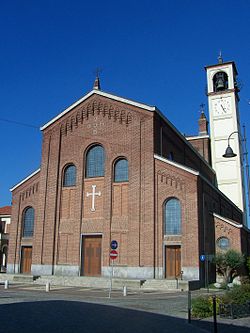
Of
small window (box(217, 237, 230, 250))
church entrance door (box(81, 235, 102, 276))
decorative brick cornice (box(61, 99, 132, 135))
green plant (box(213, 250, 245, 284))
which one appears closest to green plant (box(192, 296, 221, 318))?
green plant (box(213, 250, 245, 284))

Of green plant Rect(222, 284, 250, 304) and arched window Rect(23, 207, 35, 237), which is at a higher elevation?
arched window Rect(23, 207, 35, 237)

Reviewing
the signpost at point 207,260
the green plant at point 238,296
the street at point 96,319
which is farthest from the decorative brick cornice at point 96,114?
the green plant at point 238,296

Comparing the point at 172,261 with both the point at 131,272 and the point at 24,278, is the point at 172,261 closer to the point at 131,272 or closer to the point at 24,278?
the point at 131,272

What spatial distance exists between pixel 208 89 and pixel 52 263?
30.9 m

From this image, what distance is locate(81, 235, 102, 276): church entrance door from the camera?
97.6 feet

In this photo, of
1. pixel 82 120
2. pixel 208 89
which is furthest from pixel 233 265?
pixel 208 89

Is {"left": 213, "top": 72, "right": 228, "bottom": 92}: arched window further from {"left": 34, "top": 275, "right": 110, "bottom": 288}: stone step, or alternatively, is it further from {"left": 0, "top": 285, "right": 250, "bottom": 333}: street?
{"left": 0, "top": 285, "right": 250, "bottom": 333}: street

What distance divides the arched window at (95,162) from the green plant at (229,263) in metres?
11.2

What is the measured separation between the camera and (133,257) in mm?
27859

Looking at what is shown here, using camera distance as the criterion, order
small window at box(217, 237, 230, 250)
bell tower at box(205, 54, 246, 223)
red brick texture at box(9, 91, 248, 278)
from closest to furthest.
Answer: red brick texture at box(9, 91, 248, 278), small window at box(217, 237, 230, 250), bell tower at box(205, 54, 246, 223)

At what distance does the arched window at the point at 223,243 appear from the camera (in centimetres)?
3156

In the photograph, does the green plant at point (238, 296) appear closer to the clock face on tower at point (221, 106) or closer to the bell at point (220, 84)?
the clock face on tower at point (221, 106)

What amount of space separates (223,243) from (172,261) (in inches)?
245

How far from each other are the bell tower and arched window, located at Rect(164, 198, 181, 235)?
2094cm
